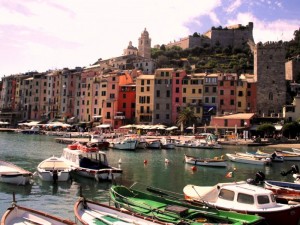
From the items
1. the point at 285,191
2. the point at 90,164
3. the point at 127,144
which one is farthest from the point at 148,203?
the point at 127,144

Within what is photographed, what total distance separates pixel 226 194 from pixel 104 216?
579 cm

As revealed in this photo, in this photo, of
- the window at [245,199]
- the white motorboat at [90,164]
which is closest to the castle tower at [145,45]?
the white motorboat at [90,164]

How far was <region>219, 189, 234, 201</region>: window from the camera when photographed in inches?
672

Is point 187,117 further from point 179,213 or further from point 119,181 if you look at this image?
point 179,213

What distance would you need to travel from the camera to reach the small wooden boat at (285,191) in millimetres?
19820

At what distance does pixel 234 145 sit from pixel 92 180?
41.4m

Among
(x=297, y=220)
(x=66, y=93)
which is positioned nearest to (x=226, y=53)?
(x=66, y=93)

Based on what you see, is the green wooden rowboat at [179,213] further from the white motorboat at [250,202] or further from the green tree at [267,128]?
the green tree at [267,128]

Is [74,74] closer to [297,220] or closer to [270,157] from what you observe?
[270,157]

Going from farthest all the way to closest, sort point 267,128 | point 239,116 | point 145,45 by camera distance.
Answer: point 145,45, point 239,116, point 267,128

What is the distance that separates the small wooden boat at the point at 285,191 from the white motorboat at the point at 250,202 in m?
3.17

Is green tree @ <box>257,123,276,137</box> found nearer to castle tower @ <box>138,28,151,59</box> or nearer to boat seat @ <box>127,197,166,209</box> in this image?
boat seat @ <box>127,197,166,209</box>

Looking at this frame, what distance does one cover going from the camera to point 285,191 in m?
20.9

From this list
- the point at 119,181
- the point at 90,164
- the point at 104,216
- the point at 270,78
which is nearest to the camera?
the point at 104,216
